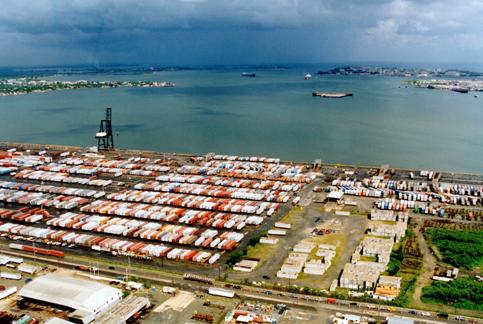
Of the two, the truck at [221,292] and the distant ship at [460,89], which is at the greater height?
the distant ship at [460,89]

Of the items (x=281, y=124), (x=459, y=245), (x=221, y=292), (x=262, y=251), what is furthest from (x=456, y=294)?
(x=281, y=124)

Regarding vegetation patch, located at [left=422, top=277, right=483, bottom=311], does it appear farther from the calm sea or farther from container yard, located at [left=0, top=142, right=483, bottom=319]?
the calm sea

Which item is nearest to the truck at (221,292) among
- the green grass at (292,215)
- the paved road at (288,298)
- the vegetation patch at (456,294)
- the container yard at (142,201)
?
the paved road at (288,298)

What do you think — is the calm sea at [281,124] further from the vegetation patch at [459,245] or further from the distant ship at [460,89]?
the vegetation patch at [459,245]

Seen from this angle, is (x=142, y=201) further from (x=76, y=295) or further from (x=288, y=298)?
(x=288, y=298)

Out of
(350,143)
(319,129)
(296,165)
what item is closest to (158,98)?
(319,129)

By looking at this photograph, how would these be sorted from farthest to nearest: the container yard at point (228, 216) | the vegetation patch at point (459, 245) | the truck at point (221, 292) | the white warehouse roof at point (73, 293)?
the vegetation patch at point (459, 245) < the container yard at point (228, 216) < the truck at point (221, 292) < the white warehouse roof at point (73, 293)
